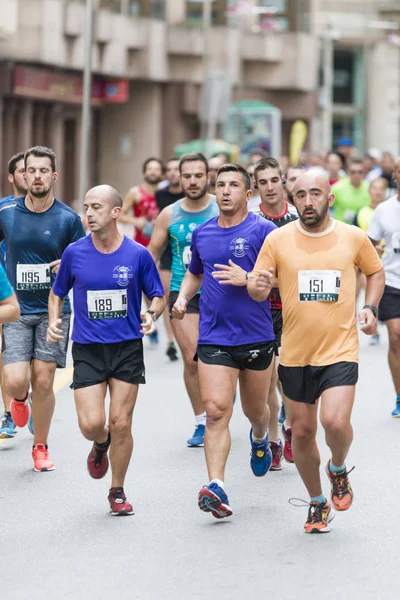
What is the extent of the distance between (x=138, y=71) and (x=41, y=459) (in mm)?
37087

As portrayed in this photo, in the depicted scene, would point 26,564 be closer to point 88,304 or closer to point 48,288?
point 88,304

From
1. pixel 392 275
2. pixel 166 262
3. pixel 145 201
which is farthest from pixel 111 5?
pixel 392 275

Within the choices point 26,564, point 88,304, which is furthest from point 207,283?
point 26,564

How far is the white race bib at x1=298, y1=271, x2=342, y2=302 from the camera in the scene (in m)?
7.40

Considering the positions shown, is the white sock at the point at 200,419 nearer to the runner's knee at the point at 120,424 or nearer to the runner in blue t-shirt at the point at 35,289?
the runner in blue t-shirt at the point at 35,289

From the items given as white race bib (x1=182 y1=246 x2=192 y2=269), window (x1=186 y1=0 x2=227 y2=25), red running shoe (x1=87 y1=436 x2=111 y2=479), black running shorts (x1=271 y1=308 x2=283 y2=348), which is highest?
window (x1=186 y1=0 x2=227 y2=25)

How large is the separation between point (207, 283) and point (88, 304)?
0.72 m

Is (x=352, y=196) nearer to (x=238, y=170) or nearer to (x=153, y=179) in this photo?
(x=153, y=179)

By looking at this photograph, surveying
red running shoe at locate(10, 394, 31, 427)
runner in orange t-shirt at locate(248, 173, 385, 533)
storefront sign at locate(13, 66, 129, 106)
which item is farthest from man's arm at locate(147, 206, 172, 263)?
storefront sign at locate(13, 66, 129, 106)

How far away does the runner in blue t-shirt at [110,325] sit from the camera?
8.08 m

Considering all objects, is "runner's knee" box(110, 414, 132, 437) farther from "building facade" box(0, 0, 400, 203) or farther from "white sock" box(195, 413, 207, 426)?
"building facade" box(0, 0, 400, 203)

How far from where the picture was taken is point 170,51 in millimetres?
47688

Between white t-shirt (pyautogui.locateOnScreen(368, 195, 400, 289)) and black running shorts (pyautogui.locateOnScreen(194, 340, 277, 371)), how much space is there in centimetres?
351

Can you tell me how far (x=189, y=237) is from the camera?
35.1 ft
